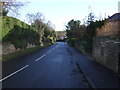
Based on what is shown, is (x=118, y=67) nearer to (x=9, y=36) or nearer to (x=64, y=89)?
(x=64, y=89)

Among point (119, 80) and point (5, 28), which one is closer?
point (119, 80)

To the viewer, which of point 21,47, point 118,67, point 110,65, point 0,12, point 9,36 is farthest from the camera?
point 21,47

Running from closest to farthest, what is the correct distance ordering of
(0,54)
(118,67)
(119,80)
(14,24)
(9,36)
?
(119,80), (118,67), (0,54), (9,36), (14,24)

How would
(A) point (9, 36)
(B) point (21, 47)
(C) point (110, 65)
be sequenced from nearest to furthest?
(C) point (110, 65) < (A) point (9, 36) < (B) point (21, 47)

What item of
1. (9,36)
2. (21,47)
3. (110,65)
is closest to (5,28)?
(9,36)

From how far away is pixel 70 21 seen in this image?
86312 millimetres

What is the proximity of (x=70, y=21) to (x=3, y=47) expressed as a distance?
66.5m

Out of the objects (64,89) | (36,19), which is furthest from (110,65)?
(36,19)

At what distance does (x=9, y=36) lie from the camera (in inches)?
934

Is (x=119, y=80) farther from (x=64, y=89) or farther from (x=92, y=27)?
(x=92, y=27)

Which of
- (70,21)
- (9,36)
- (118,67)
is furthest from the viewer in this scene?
(70,21)

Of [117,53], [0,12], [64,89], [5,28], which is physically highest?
[0,12]

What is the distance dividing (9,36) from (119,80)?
17.5 metres

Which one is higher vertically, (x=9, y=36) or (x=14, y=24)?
(x=14, y=24)
